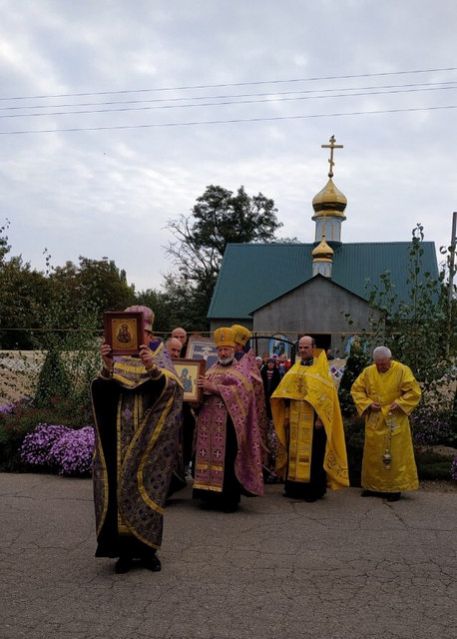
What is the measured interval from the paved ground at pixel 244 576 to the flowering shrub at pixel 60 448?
1187 millimetres

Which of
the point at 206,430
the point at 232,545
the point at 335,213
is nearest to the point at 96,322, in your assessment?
the point at 206,430

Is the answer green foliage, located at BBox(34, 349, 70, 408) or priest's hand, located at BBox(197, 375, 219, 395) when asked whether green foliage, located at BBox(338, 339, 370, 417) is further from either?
green foliage, located at BBox(34, 349, 70, 408)

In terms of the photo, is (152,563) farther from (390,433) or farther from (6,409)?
(6,409)

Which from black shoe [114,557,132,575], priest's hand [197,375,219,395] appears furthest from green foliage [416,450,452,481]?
black shoe [114,557,132,575]

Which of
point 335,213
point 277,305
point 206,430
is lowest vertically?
point 206,430

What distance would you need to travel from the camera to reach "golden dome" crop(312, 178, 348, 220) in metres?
38.2

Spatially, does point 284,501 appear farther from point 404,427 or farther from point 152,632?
point 152,632

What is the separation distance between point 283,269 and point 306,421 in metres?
30.3

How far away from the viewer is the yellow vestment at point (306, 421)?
777 centimetres

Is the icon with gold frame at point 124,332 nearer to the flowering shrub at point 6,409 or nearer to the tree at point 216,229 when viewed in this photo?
the flowering shrub at point 6,409

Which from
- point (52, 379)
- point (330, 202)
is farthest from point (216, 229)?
point (52, 379)

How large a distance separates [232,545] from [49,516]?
6.32ft

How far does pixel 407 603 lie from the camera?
455 centimetres

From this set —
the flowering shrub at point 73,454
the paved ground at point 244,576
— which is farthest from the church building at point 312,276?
the paved ground at point 244,576
